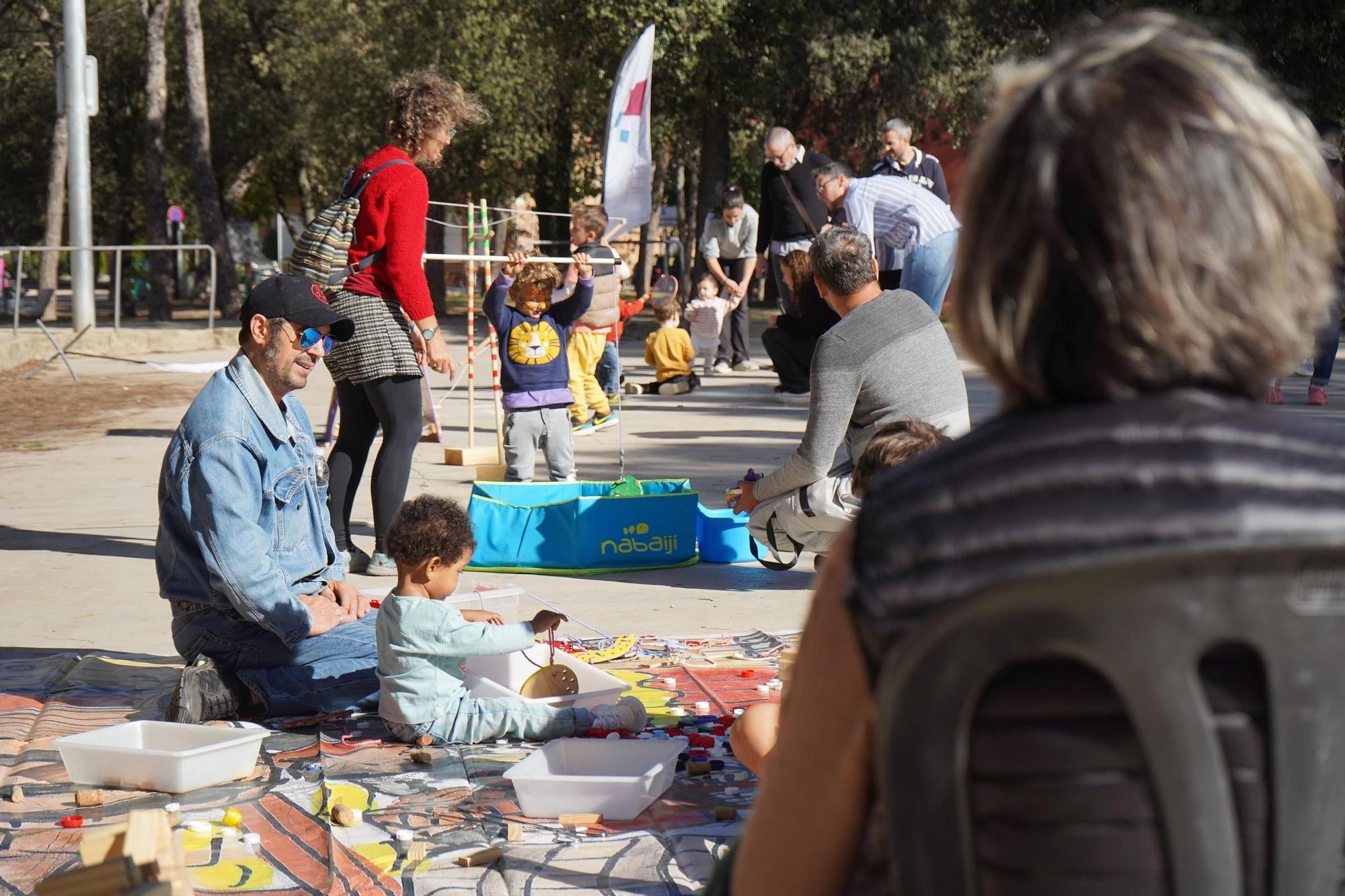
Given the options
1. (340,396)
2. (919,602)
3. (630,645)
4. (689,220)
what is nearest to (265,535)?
(630,645)

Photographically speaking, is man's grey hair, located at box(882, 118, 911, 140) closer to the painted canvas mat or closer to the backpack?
the backpack

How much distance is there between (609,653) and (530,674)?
50cm

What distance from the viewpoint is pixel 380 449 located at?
6020 millimetres

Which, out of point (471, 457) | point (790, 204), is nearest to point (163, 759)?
point (471, 457)

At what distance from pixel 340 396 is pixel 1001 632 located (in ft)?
17.1

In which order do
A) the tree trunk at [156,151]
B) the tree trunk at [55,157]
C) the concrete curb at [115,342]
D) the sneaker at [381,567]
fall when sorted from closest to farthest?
the sneaker at [381,567] < the concrete curb at [115,342] < the tree trunk at [156,151] < the tree trunk at [55,157]

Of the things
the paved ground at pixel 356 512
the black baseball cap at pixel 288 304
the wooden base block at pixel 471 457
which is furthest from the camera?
the wooden base block at pixel 471 457

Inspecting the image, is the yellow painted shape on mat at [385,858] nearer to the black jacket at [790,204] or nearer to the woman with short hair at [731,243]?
the black jacket at [790,204]

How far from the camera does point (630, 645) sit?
5.19 metres

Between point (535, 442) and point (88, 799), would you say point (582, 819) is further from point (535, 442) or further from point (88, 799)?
point (535, 442)

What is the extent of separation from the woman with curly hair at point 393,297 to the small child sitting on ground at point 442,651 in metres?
1.80

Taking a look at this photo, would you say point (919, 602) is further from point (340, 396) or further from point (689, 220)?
point (689, 220)

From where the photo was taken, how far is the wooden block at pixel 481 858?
129 inches

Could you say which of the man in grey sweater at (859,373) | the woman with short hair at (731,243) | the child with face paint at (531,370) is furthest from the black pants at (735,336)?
the man in grey sweater at (859,373)
